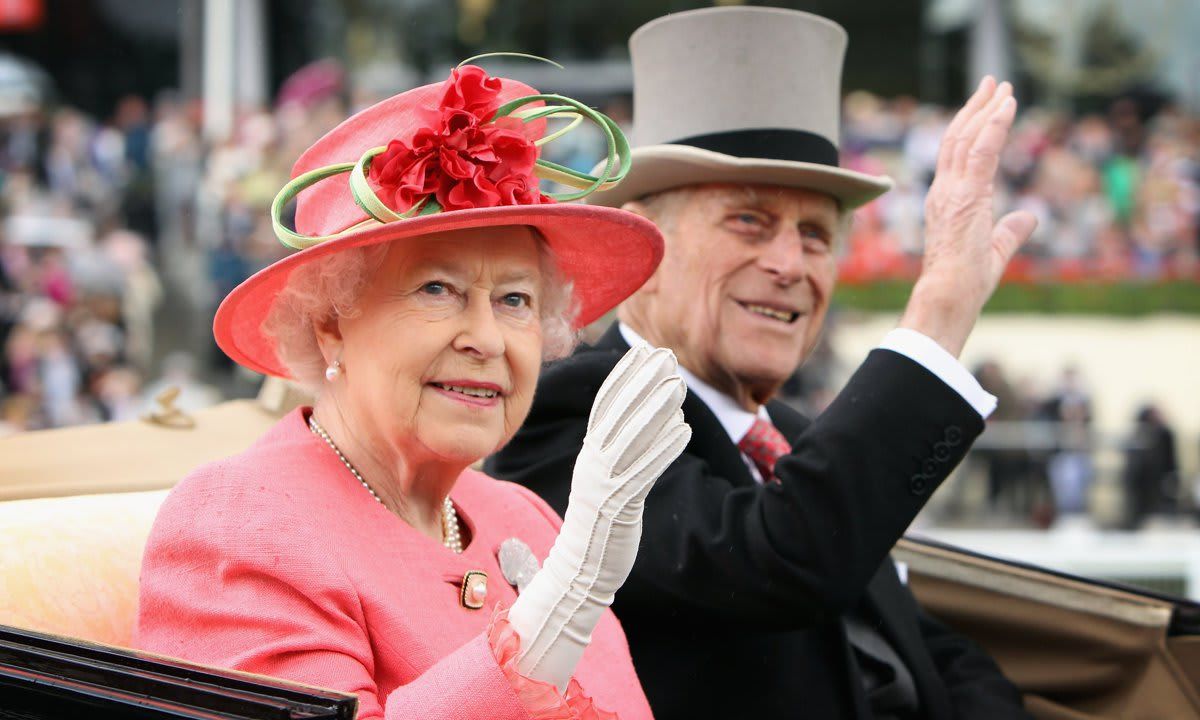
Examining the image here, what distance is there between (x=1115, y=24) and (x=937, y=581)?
23.2 meters

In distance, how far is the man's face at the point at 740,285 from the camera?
2805mm

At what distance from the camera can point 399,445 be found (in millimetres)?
1979

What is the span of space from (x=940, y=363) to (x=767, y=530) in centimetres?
40

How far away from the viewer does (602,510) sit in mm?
1640

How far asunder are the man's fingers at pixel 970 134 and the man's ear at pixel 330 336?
1.14 meters

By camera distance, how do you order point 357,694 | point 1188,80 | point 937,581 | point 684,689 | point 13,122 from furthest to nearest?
point 1188,80 < point 13,122 < point 937,581 < point 684,689 < point 357,694

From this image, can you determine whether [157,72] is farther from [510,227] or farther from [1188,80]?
[510,227]

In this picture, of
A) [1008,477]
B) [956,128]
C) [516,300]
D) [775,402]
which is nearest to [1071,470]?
[1008,477]

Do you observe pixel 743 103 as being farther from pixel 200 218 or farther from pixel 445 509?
pixel 200 218

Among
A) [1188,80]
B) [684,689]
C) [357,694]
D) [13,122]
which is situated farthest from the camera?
[1188,80]

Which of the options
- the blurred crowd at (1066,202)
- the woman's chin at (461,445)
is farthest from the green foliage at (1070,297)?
the woman's chin at (461,445)

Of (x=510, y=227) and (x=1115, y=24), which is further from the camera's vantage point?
(x=1115, y=24)

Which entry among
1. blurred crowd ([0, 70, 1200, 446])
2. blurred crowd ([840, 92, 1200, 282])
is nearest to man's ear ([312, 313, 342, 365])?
blurred crowd ([0, 70, 1200, 446])

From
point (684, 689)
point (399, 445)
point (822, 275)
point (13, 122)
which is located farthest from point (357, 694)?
point (13, 122)
